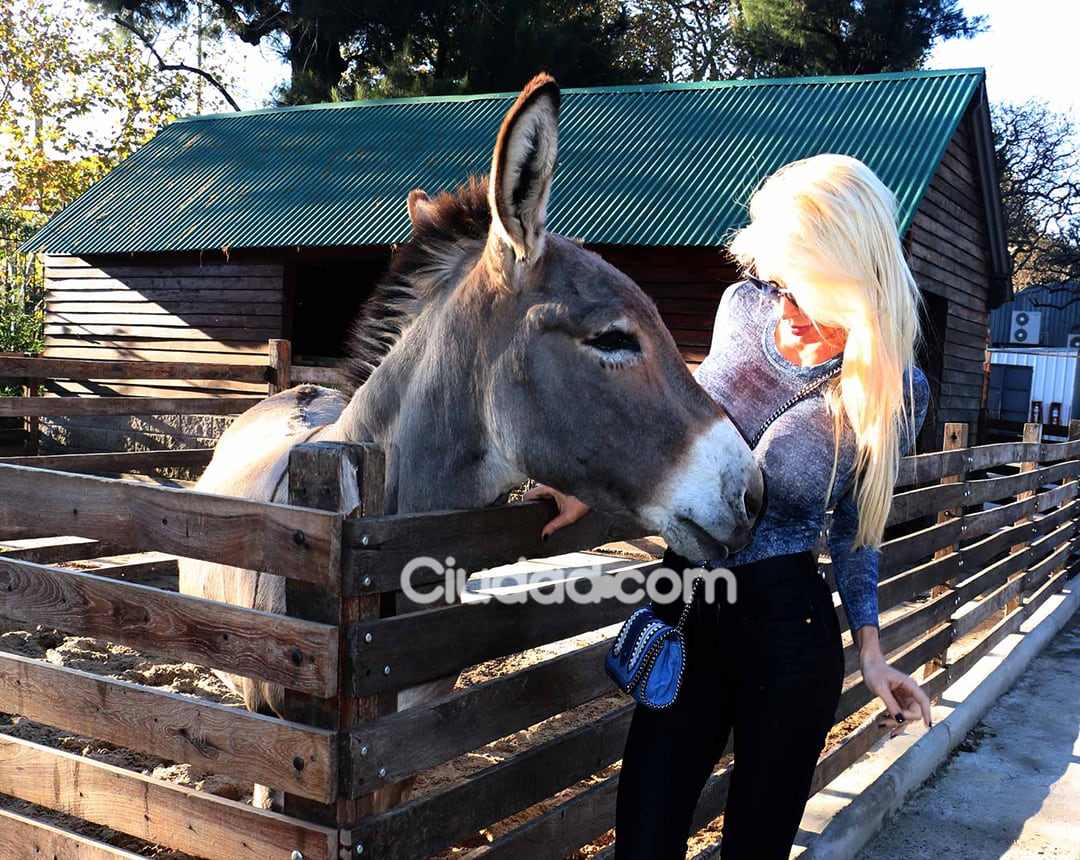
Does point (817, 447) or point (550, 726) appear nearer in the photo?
point (817, 447)

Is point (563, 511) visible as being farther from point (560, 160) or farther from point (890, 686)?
point (560, 160)

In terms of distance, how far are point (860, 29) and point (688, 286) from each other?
16318 millimetres

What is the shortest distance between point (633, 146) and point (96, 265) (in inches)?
378

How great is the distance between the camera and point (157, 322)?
49.9 ft

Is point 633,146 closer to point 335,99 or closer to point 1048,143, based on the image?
point 335,99

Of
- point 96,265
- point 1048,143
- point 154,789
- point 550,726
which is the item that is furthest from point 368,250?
point 1048,143

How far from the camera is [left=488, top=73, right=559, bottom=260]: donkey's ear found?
2.09 meters

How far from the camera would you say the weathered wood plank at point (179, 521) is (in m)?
1.75

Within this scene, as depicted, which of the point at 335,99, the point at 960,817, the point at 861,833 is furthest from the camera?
the point at 335,99

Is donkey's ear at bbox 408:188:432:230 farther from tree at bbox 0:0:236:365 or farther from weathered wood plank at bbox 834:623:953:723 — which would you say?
tree at bbox 0:0:236:365

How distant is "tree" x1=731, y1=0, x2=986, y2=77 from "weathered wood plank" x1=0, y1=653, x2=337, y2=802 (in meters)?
25.6

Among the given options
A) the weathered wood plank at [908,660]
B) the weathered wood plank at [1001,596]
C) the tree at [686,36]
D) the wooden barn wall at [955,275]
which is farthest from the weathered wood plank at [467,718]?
the tree at [686,36]

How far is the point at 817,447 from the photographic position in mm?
2164

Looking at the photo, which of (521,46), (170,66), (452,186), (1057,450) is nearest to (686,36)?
(521,46)
